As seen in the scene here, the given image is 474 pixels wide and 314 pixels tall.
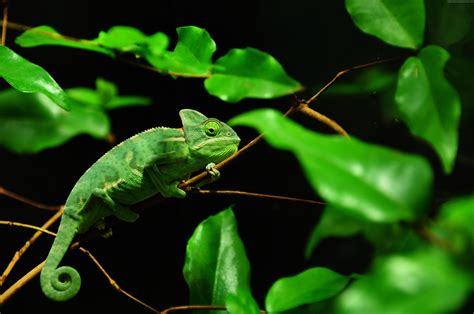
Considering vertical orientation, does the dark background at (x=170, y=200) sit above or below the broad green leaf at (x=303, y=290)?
below

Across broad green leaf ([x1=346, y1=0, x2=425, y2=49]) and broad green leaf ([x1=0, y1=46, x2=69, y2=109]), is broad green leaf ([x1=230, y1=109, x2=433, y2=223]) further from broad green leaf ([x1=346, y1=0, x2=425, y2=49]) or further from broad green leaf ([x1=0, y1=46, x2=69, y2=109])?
broad green leaf ([x1=0, y1=46, x2=69, y2=109])

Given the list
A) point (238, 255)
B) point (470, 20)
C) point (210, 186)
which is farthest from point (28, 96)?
point (470, 20)

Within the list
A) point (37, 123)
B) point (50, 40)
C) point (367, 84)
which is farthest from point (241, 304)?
point (37, 123)

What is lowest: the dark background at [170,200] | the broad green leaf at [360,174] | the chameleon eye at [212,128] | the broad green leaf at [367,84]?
the dark background at [170,200]

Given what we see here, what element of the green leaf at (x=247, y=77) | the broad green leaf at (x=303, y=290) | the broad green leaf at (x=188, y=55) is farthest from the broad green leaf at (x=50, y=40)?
the broad green leaf at (x=303, y=290)

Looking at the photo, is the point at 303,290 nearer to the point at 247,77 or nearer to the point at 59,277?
the point at 247,77

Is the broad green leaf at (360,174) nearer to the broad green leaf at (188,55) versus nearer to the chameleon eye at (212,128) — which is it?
the broad green leaf at (188,55)
